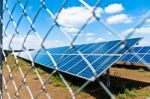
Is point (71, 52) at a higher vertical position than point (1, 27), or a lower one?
lower

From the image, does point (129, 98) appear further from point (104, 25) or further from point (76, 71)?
point (104, 25)

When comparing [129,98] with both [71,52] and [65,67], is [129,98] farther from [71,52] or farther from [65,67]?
[71,52]

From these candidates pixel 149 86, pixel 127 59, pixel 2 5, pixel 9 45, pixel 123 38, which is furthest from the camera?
pixel 127 59

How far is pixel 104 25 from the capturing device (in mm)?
943

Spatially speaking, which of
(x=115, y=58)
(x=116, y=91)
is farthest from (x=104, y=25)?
(x=116, y=91)

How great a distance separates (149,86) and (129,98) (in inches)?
64.0

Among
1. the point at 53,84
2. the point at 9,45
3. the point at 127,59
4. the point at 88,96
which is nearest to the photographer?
the point at 9,45

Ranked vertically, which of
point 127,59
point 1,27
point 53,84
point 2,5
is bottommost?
point 127,59

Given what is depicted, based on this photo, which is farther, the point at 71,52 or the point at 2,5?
the point at 71,52

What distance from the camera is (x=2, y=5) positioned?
2410 mm

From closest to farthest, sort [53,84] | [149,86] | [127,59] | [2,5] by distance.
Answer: [2,5] < [149,86] < [53,84] < [127,59]

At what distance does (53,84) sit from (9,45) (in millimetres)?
6957

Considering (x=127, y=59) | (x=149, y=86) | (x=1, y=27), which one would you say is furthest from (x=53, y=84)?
(x=1, y=27)

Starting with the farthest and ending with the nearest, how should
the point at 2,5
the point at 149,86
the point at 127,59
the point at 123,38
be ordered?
1. the point at 127,59
2. the point at 149,86
3. the point at 2,5
4. the point at 123,38
